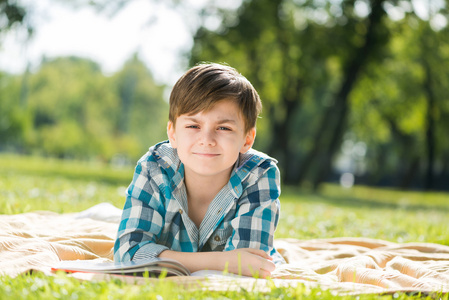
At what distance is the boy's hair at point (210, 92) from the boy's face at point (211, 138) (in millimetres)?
43

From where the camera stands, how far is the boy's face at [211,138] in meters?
2.92

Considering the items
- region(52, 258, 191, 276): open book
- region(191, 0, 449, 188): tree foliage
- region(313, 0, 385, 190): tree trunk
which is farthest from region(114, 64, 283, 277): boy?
region(313, 0, 385, 190): tree trunk

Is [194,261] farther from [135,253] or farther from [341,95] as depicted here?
[341,95]

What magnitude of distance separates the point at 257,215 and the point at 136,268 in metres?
0.86

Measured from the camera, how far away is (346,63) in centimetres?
1992

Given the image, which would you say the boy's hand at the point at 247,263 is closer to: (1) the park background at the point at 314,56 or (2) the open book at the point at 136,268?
(2) the open book at the point at 136,268

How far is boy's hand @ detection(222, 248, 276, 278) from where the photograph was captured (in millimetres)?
2752

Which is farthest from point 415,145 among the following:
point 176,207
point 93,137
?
point 176,207

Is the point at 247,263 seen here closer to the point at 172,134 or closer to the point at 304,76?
the point at 172,134

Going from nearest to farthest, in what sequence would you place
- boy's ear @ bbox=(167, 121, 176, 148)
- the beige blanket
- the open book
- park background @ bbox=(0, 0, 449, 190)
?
1. the open book
2. the beige blanket
3. boy's ear @ bbox=(167, 121, 176, 148)
4. park background @ bbox=(0, 0, 449, 190)

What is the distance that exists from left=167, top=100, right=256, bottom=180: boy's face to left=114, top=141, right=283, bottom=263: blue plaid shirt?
0.21 metres

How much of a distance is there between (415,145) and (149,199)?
34610mm

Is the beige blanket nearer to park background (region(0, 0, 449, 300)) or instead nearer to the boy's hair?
park background (region(0, 0, 449, 300))

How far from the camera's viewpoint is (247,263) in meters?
2.76
